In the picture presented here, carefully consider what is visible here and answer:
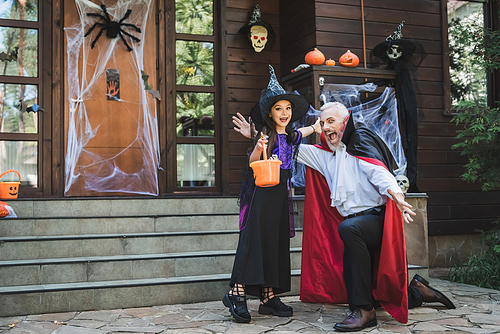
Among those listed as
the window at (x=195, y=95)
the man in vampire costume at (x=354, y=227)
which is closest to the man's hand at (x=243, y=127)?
the man in vampire costume at (x=354, y=227)

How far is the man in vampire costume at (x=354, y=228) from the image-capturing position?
327 cm

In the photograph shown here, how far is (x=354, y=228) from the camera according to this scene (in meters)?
3.28

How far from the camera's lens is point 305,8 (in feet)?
20.7

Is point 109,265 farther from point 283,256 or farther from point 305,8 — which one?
point 305,8

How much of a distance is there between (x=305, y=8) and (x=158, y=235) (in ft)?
11.6

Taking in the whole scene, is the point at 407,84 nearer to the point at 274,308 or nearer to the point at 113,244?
the point at 274,308

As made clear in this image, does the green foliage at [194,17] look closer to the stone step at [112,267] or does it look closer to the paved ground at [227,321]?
the stone step at [112,267]

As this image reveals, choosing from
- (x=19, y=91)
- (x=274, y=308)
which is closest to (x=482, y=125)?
(x=274, y=308)

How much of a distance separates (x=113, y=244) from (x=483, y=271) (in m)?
3.74

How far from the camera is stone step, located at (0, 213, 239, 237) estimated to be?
14.9 ft

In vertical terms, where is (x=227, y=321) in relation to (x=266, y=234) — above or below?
below

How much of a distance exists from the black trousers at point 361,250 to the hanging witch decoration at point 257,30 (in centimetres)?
388

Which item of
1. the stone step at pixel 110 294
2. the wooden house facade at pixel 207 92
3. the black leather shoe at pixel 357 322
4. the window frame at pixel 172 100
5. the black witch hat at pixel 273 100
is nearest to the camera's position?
the black leather shoe at pixel 357 322

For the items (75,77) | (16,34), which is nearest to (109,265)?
(75,77)
